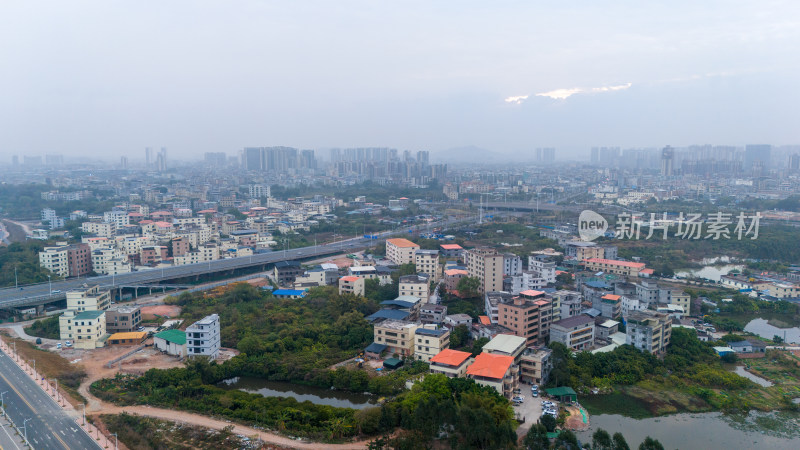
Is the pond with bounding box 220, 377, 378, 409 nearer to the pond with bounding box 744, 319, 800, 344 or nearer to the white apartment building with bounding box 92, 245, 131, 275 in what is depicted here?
the pond with bounding box 744, 319, 800, 344

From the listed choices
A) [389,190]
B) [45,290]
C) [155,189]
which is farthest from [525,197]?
[45,290]

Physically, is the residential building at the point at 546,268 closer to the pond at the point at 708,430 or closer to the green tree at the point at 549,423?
the pond at the point at 708,430

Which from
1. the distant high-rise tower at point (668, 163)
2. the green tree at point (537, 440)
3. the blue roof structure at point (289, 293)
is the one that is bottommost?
the blue roof structure at point (289, 293)

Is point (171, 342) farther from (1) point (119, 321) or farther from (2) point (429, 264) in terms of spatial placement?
(2) point (429, 264)

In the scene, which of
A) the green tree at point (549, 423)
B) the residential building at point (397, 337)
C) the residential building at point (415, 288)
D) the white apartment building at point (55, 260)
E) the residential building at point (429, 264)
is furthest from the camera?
the white apartment building at point (55, 260)

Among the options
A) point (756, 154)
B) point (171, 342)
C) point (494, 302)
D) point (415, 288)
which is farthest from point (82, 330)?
point (756, 154)

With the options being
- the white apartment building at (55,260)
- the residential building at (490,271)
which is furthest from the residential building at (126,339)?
the residential building at (490,271)
